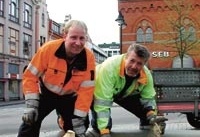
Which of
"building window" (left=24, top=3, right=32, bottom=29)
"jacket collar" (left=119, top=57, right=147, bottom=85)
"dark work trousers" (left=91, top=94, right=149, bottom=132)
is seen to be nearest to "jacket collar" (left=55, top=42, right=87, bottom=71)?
"jacket collar" (left=119, top=57, right=147, bottom=85)

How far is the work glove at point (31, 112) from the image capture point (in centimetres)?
392

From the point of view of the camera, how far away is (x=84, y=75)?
3904 millimetres

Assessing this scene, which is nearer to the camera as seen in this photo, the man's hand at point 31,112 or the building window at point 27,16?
the man's hand at point 31,112

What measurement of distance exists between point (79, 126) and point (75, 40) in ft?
2.39

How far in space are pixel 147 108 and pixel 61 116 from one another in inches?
31.6

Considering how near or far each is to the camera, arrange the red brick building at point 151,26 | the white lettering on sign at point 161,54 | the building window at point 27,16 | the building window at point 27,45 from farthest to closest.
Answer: the building window at point 27,16 → the building window at point 27,45 → the white lettering on sign at point 161,54 → the red brick building at point 151,26

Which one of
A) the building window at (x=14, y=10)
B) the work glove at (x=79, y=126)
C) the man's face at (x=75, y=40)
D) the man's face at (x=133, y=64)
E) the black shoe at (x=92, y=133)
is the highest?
the building window at (x=14, y=10)

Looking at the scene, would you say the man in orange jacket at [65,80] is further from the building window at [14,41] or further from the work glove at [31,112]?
the building window at [14,41]

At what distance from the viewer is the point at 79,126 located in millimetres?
→ 3918

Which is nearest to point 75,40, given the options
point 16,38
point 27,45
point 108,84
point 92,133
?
point 108,84

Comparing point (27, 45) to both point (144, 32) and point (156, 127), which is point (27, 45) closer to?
point (144, 32)

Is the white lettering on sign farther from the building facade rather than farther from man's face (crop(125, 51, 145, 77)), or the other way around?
man's face (crop(125, 51, 145, 77))

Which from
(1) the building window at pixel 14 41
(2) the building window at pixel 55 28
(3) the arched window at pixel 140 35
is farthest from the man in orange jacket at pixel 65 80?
(2) the building window at pixel 55 28

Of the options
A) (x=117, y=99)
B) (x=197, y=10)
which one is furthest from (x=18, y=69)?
(x=117, y=99)
